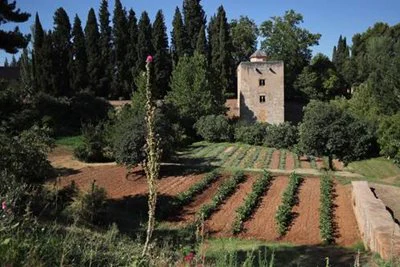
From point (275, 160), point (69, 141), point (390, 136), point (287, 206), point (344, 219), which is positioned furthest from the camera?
point (69, 141)

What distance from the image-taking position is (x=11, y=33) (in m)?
18.7

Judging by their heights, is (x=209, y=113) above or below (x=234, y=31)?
below

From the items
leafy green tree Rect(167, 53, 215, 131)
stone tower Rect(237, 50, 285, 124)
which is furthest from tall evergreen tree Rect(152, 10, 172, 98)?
stone tower Rect(237, 50, 285, 124)

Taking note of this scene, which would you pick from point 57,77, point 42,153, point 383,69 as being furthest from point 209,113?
point 42,153

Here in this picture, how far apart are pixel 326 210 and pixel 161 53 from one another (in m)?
33.6

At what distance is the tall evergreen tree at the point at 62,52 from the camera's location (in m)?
42.5

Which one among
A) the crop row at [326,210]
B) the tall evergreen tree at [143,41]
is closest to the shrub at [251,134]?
the tall evergreen tree at [143,41]

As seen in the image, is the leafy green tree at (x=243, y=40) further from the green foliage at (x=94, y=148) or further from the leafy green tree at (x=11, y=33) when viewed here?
the leafy green tree at (x=11, y=33)

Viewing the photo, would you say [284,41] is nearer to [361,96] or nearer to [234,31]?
[234,31]

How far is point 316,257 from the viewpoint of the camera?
12445 millimetres

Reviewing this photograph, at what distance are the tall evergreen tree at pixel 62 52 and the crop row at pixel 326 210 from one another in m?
28.7

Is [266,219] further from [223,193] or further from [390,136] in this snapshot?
[390,136]

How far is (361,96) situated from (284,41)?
16.5 meters

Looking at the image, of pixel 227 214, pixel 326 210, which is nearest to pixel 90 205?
pixel 227 214
